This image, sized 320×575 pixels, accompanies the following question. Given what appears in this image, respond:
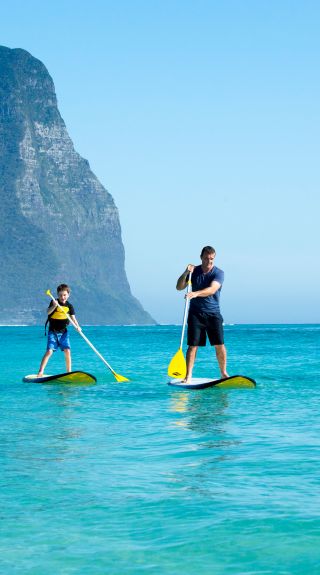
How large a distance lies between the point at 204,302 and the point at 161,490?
25.9 feet

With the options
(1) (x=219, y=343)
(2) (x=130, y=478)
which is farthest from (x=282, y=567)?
(1) (x=219, y=343)

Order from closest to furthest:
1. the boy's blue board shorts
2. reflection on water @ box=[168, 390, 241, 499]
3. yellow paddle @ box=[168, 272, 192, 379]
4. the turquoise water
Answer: the turquoise water
reflection on water @ box=[168, 390, 241, 499]
yellow paddle @ box=[168, 272, 192, 379]
the boy's blue board shorts

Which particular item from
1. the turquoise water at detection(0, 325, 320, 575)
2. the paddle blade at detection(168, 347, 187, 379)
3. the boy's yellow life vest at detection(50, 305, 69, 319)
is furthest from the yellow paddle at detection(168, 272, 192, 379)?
the turquoise water at detection(0, 325, 320, 575)

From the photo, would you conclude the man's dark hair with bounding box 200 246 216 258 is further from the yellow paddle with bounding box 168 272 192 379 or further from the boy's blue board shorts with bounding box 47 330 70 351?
the boy's blue board shorts with bounding box 47 330 70 351

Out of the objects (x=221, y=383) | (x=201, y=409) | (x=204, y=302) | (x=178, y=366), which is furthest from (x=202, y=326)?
(x=201, y=409)

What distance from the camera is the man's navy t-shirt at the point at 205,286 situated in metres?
14.5

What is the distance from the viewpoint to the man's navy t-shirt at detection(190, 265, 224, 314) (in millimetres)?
14453

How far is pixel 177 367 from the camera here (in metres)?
16.9

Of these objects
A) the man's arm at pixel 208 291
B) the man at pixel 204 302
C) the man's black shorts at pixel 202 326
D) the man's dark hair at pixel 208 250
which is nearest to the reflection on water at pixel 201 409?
the man at pixel 204 302

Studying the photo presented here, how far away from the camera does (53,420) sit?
1163 cm

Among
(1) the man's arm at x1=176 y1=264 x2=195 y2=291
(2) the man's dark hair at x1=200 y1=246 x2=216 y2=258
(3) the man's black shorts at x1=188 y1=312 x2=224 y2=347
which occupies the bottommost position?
(3) the man's black shorts at x1=188 y1=312 x2=224 y2=347

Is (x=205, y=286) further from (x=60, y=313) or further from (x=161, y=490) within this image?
(x=161, y=490)

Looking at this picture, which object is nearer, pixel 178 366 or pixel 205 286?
pixel 205 286

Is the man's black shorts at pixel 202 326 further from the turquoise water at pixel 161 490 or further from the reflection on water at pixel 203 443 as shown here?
the turquoise water at pixel 161 490
